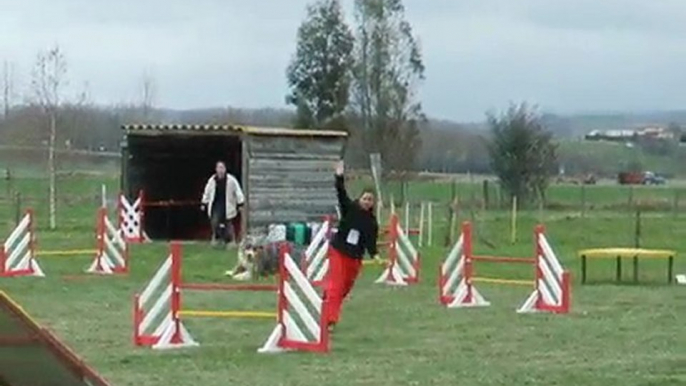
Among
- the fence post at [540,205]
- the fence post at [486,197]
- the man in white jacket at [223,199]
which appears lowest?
the fence post at [540,205]

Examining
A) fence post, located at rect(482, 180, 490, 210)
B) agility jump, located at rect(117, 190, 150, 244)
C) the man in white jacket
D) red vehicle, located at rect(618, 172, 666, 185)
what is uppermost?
the man in white jacket

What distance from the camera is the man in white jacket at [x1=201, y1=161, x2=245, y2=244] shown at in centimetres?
3180

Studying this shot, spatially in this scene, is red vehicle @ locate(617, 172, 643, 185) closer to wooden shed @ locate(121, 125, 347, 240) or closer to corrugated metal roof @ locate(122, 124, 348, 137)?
wooden shed @ locate(121, 125, 347, 240)

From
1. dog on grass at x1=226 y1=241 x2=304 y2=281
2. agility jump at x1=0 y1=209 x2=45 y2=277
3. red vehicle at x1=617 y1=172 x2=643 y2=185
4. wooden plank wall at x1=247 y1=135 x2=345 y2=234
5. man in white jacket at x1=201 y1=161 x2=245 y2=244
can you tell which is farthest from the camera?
red vehicle at x1=617 y1=172 x2=643 y2=185

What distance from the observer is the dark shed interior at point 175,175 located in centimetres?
3841

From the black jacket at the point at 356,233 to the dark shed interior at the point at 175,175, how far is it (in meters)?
19.0

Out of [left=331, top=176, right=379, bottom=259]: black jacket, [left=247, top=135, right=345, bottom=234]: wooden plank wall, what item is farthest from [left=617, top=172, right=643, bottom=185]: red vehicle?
[left=331, top=176, right=379, bottom=259]: black jacket

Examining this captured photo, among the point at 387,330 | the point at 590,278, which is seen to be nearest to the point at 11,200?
the point at 590,278

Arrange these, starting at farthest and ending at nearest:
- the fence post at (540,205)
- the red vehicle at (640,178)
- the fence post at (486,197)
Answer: the red vehicle at (640,178) → the fence post at (486,197) → the fence post at (540,205)

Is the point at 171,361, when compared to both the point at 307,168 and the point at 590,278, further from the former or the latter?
the point at 307,168

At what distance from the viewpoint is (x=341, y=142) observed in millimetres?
36688

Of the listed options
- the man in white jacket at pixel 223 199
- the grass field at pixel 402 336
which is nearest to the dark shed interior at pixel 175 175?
the man in white jacket at pixel 223 199

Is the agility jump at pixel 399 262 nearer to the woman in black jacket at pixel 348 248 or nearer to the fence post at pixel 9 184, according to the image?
the woman in black jacket at pixel 348 248

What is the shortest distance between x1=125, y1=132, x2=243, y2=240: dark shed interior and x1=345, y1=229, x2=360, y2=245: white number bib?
63.1 feet
